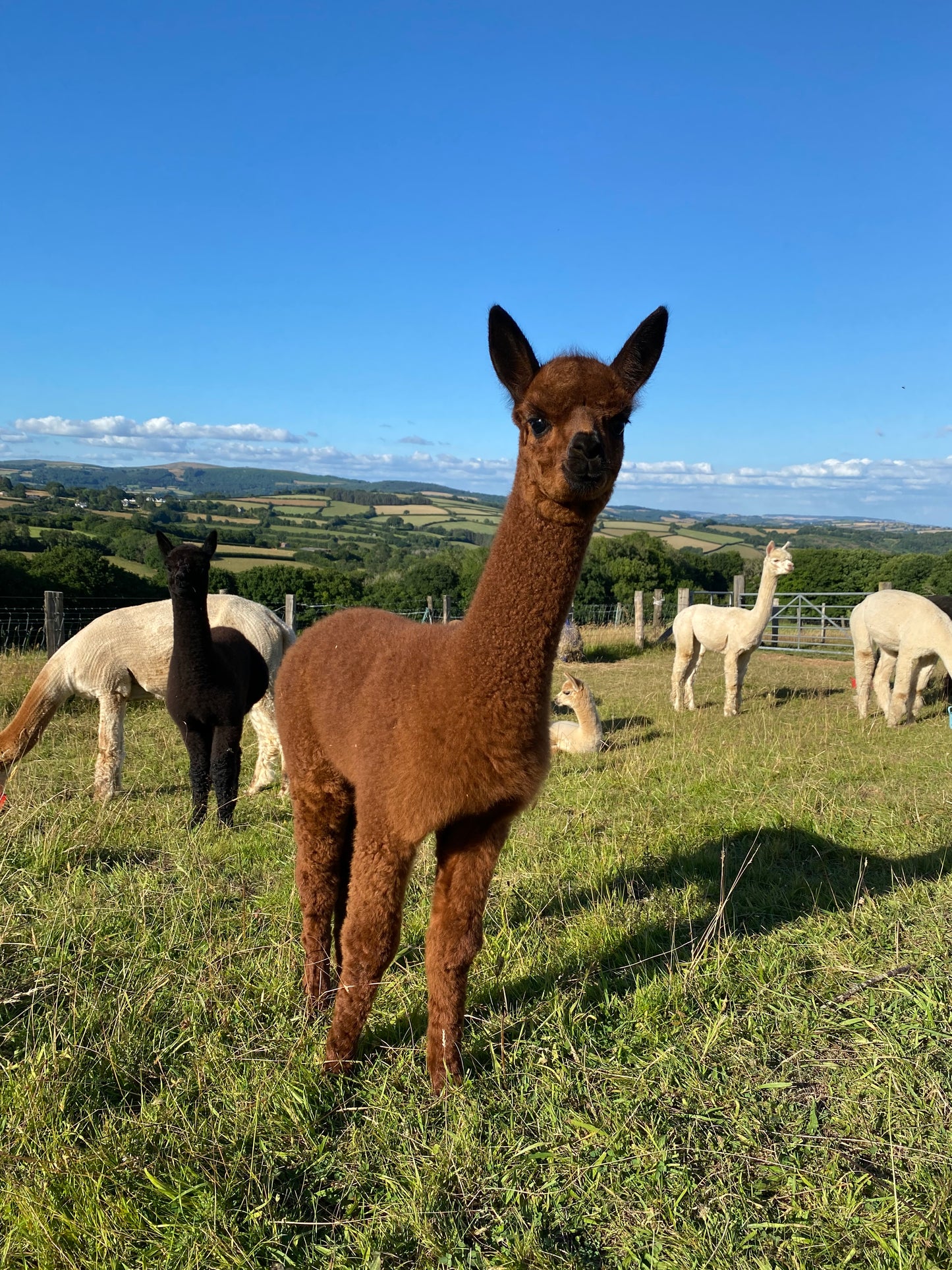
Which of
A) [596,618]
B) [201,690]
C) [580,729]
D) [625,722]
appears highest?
[201,690]

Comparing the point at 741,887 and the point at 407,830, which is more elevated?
the point at 407,830

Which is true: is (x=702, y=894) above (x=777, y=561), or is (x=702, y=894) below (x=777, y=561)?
below

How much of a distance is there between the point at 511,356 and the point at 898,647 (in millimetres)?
10677

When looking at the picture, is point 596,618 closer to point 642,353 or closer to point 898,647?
point 898,647

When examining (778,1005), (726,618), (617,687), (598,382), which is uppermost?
(598,382)

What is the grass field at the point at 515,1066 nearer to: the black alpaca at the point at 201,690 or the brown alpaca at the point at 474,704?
the brown alpaca at the point at 474,704

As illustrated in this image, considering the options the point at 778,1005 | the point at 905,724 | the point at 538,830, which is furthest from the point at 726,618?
the point at 778,1005

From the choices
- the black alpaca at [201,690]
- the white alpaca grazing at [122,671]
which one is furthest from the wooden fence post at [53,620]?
the black alpaca at [201,690]

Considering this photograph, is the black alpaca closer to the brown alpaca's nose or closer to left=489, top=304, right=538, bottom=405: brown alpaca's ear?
left=489, top=304, right=538, bottom=405: brown alpaca's ear

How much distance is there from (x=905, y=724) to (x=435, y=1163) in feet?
33.9

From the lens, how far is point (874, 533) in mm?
62812

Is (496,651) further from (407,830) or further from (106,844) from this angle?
(106,844)

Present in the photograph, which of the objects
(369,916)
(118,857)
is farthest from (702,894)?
(118,857)

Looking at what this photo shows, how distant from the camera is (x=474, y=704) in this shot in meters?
2.48
